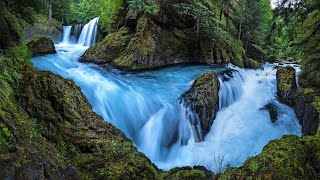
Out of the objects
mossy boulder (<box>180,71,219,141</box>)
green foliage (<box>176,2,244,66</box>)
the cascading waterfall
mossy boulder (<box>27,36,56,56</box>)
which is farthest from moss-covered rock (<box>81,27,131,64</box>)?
mossy boulder (<box>180,71,219,141</box>)

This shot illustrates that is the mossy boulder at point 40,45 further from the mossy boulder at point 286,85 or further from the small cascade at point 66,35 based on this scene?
the mossy boulder at point 286,85

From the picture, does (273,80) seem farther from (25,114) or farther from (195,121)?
(25,114)

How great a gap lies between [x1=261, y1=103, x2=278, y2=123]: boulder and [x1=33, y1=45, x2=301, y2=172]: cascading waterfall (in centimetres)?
16

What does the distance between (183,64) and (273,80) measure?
5819mm

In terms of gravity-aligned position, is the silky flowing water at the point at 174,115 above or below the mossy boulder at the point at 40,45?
below

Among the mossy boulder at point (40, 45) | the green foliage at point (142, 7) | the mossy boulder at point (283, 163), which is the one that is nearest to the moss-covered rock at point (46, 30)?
the mossy boulder at point (40, 45)

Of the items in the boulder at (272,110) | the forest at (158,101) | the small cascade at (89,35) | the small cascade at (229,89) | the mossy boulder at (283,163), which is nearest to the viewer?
the mossy boulder at (283,163)

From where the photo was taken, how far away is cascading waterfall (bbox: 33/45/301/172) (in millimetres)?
9641

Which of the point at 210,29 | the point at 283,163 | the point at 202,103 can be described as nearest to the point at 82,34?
the point at 210,29

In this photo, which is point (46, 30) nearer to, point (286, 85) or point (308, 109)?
point (286, 85)

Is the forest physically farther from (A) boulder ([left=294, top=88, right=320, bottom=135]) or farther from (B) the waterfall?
(B) the waterfall

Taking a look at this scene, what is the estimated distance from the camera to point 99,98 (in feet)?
34.8

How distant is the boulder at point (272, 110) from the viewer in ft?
38.2

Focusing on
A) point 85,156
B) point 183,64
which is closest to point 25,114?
point 85,156
